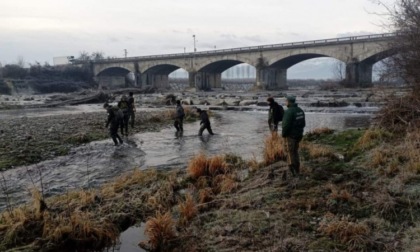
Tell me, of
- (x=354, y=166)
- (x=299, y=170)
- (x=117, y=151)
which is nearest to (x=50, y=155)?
(x=117, y=151)

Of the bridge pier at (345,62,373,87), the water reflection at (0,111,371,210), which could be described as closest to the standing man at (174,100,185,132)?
the water reflection at (0,111,371,210)

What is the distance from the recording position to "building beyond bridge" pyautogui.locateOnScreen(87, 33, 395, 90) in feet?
211

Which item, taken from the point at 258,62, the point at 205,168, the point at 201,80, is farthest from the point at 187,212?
the point at 201,80

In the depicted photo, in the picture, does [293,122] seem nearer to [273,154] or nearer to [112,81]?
[273,154]

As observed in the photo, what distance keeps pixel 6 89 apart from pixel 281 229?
85.2 metres

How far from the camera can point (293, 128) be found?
31.1 feet

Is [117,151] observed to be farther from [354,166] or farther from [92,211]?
[354,166]

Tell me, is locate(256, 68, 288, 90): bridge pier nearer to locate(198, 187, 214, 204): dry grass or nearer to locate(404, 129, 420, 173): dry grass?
locate(404, 129, 420, 173): dry grass

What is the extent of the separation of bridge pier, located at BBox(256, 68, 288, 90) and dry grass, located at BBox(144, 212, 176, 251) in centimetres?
7259

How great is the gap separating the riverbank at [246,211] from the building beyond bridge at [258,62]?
129 ft

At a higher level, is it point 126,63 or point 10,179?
point 126,63

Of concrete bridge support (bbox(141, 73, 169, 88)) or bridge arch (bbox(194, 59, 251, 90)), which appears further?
concrete bridge support (bbox(141, 73, 169, 88))

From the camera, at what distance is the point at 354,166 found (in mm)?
10180

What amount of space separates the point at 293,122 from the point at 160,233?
170 inches
